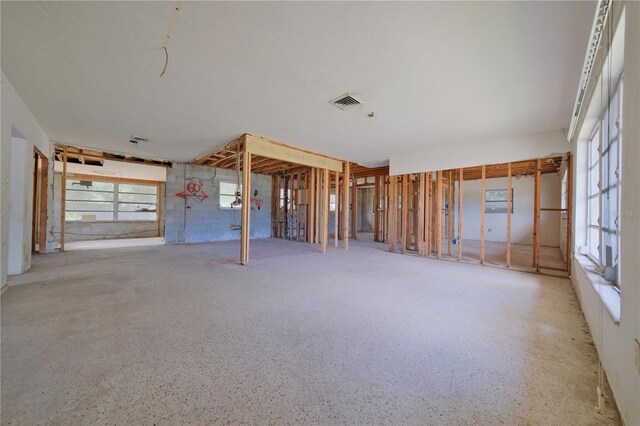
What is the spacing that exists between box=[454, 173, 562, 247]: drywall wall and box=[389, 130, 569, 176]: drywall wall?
15.0 feet

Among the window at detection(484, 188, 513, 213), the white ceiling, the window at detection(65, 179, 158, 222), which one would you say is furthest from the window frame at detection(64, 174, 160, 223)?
the window at detection(484, 188, 513, 213)

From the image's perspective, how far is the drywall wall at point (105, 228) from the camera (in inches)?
318

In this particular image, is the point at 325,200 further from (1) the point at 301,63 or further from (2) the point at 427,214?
(1) the point at 301,63

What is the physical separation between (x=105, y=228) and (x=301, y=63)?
1029 cm

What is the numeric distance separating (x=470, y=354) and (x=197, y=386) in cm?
185

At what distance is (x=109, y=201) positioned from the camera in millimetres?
9117

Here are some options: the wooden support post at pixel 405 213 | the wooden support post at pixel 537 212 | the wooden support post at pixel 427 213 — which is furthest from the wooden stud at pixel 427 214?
the wooden support post at pixel 537 212

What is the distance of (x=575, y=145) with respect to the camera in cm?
369

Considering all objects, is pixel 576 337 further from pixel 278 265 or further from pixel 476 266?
pixel 278 265

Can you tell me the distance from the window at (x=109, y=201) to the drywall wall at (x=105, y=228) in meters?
0.17

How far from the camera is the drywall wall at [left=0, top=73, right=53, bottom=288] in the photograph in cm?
288

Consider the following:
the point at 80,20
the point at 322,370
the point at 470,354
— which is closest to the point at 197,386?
the point at 322,370

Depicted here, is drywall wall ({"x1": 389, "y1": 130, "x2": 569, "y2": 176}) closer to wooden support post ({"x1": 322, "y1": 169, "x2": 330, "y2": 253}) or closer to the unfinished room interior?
the unfinished room interior

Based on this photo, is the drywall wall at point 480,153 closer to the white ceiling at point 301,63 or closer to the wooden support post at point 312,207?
the white ceiling at point 301,63
